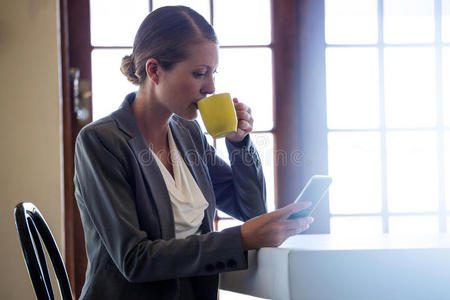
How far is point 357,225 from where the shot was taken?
6.89 ft

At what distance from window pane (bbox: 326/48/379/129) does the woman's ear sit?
1067 millimetres

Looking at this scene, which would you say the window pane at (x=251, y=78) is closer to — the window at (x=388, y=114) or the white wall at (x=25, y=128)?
the window at (x=388, y=114)

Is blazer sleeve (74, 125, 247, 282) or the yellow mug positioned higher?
the yellow mug

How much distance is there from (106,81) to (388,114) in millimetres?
1177

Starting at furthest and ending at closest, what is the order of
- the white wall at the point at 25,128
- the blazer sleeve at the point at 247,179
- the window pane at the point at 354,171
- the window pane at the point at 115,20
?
1. the window pane at the point at 354,171
2. the window pane at the point at 115,20
3. the white wall at the point at 25,128
4. the blazer sleeve at the point at 247,179

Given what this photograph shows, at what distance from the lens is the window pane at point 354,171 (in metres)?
2.06

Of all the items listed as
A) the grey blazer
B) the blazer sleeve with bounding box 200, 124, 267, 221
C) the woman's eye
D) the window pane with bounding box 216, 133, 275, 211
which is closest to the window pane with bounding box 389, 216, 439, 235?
the window pane with bounding box 216, 133, 275, 211

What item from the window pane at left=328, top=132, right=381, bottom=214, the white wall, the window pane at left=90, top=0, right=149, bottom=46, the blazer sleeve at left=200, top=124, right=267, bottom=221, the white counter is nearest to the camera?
the white counter

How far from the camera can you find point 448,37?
2.07m

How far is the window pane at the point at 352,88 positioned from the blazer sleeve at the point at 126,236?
4.08 feet

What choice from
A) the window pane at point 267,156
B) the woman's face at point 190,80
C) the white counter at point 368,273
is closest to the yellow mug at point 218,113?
the woman's face at point 190,80

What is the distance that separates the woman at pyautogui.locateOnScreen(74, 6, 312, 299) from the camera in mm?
890

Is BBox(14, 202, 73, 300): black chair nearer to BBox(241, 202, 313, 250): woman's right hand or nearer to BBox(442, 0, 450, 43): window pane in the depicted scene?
BBox(241, 202, 313, 250): woman's right hand

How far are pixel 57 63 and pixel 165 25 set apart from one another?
0.87 metres
